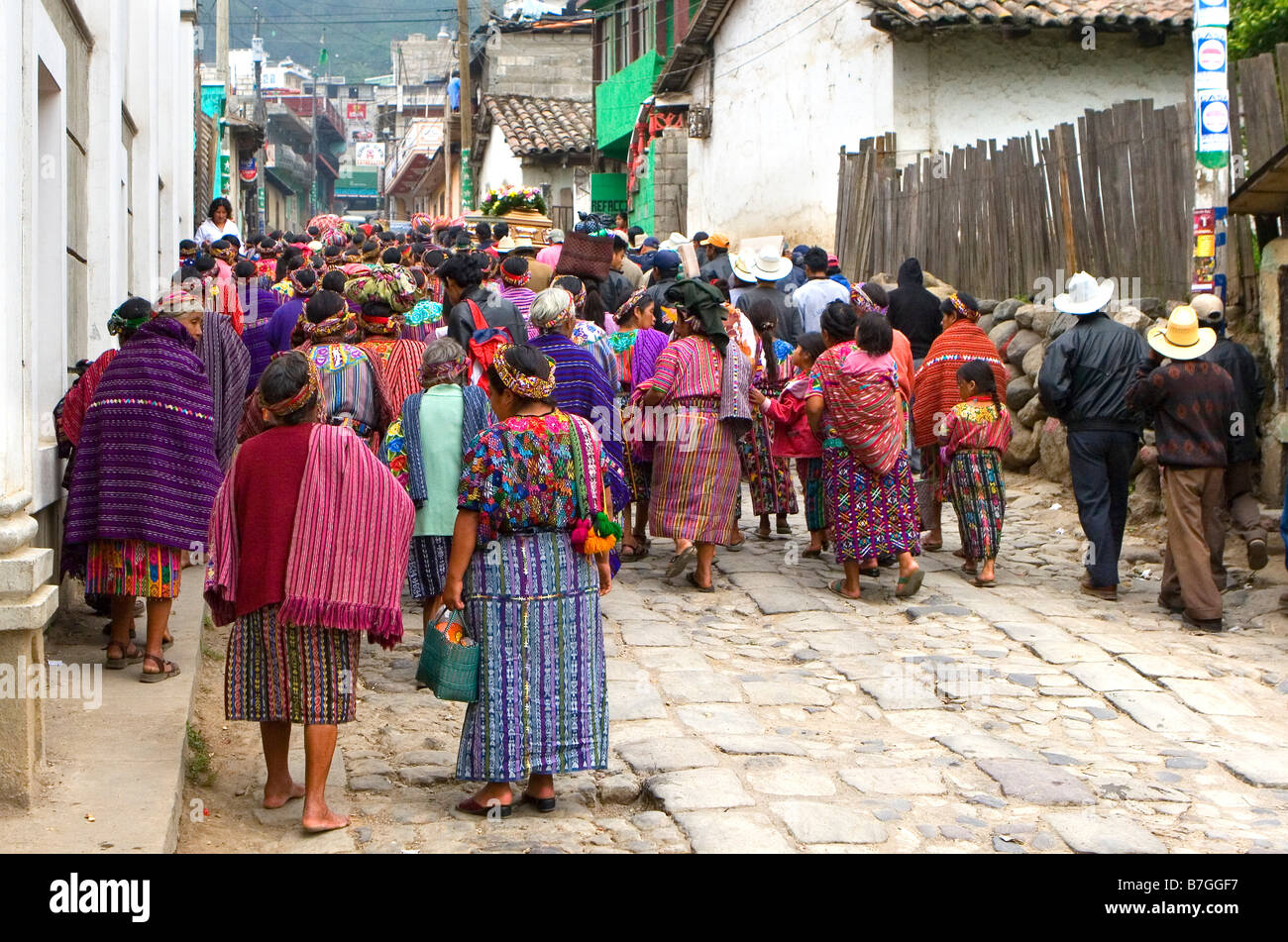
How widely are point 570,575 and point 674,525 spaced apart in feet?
13.0

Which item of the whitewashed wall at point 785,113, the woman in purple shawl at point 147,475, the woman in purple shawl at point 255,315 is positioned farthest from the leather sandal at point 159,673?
the whitewashed wall at point 785,113

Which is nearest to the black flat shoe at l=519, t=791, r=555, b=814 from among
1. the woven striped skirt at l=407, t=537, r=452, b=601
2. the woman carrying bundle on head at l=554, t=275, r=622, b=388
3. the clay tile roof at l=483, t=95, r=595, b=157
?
the woven striped skirt at l=407, t=537, r=452, b=601

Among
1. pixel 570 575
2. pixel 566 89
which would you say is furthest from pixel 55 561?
pixel 566 89

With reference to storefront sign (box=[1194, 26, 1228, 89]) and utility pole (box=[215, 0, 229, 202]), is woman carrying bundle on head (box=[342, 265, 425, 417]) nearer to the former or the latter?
storefront sign (box=[1194, 26, 1228, 89])

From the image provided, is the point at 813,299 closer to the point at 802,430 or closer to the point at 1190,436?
the point at 802,430

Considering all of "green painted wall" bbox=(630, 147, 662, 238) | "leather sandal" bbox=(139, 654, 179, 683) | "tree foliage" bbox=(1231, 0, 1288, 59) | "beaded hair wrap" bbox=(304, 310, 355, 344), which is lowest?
"leather sandal" bbox=(139, 654, 179, 683)

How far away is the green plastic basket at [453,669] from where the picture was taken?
5055 millimetres

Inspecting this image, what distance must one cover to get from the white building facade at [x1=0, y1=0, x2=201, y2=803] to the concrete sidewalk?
0.18 m

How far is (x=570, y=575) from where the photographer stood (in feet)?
17.0

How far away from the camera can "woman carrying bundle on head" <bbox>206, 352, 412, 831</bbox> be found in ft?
15.9

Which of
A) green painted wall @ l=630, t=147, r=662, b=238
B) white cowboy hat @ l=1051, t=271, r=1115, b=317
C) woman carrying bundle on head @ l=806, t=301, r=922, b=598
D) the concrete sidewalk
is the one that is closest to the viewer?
the concrete sidewalk

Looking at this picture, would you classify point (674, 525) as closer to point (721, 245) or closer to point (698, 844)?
point (698, 844)

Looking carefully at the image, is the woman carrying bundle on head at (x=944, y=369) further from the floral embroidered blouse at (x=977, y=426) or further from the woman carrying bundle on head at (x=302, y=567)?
the woman carrying bundle on head at (x=302, y=567)

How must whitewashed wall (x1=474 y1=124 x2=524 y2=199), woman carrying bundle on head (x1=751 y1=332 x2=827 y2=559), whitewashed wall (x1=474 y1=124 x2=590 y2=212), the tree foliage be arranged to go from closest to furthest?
woman carrying bundle on head (x1=751 y1=332 x2=827 y2=559) < the tree foliage < whitewashed wall (x1=474 y1=124 x2=590 y2=212) < whitewashed wall (x1=474 y1=124 x2=524 y2=199)
